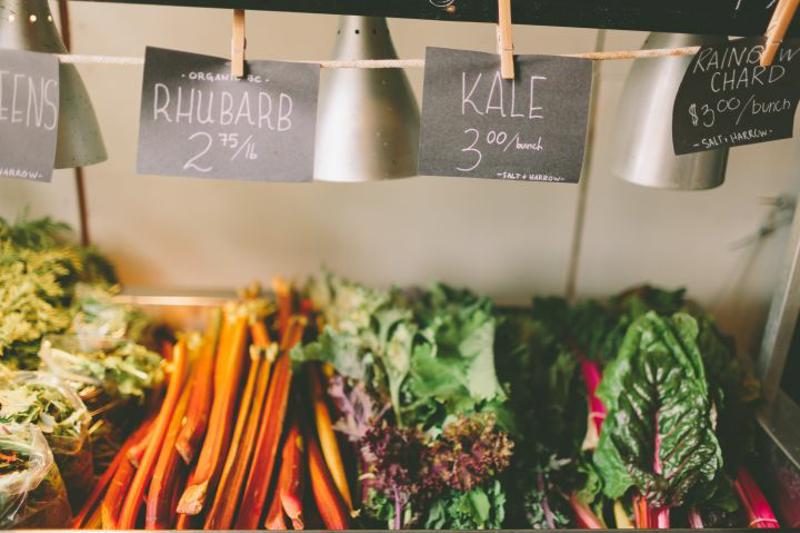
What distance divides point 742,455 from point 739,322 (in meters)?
0.98

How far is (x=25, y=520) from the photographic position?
141 centimetres

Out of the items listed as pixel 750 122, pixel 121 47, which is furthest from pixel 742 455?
pixel 121 47

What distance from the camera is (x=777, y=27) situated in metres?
1.43

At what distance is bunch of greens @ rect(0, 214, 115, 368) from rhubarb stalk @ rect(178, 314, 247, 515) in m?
0.51

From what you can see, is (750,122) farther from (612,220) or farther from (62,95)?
(62,95)

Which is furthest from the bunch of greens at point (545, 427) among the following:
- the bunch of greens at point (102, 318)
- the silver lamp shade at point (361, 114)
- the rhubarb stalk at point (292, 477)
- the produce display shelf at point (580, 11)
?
the bunch of greens at point (102, 318)

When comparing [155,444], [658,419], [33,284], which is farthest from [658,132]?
[33,284]

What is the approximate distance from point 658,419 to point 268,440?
3.59ft

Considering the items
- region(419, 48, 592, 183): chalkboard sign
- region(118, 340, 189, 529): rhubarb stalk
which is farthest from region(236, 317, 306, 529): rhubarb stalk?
region(419, 48, 592, 183): chalkboard sign

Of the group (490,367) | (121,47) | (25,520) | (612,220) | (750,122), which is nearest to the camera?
(25,520)

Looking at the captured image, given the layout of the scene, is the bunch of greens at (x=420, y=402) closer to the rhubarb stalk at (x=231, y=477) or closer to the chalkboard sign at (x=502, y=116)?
the rhubarb stalk at (x=231, y=477)

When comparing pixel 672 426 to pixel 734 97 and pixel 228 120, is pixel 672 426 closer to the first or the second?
pixel 734 97

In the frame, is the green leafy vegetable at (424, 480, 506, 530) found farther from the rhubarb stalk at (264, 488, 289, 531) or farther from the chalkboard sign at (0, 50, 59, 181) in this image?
the chalkboard sign at (0, 50, 59, 181)

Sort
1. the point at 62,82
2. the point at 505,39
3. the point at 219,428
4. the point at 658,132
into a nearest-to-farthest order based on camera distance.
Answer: the point at 505,39 < the point at 62,82 < the point at 658,132 < the point at 219,428
